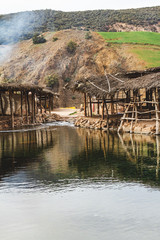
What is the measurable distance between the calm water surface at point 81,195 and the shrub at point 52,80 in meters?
40.1

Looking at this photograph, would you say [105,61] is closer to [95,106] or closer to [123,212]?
[95,106]

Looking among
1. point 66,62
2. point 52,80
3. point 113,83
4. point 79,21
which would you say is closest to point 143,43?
point 66,62

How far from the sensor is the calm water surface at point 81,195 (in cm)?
579

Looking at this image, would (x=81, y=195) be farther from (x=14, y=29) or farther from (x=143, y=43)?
(x=14, y=29)

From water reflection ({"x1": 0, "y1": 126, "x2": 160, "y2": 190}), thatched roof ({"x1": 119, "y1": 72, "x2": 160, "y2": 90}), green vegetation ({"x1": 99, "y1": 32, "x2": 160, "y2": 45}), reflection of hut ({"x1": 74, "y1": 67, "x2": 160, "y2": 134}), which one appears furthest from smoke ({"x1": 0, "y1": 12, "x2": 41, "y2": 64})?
water reflection ({"x1": 0, "y1": 126, "x2": 160, "y2": 190})

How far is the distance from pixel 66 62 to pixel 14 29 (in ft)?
101

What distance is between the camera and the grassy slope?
5355 cm

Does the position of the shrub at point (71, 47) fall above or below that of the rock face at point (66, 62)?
Result: above

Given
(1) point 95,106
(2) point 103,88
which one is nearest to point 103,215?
(2) point 103,88

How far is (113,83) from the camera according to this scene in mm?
23531

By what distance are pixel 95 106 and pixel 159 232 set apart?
30.9 m

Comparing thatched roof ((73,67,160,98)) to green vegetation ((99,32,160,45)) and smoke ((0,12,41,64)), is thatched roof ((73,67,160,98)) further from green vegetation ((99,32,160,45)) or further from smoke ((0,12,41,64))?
smoke ((0,12,41,64))

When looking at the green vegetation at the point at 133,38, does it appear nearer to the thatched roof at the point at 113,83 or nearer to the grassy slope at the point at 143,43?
the grassy slope at the point at 143,43

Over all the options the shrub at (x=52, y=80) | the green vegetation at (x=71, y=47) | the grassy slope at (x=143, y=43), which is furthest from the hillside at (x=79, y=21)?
the shrub at (x=52, y=80)
